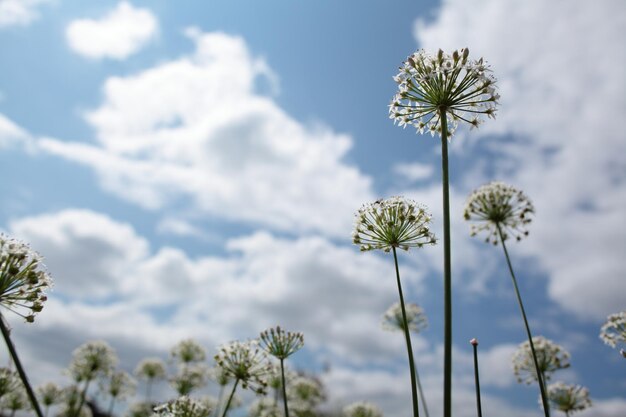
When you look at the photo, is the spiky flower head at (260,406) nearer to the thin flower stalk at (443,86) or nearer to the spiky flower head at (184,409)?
the spiky flower head at (184,409)

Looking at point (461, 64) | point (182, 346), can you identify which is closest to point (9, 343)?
point (461, 64)

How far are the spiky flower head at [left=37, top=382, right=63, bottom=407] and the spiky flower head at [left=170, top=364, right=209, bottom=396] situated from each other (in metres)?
6.88

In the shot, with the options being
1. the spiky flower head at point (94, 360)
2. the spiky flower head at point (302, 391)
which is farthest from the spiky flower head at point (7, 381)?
the spiky flower head at point (302, 391)

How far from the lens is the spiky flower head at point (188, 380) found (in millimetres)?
21456

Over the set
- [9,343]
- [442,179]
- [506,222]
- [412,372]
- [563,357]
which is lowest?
[9,343]

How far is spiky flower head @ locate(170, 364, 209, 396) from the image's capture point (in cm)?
2146

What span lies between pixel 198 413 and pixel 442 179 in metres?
7.59

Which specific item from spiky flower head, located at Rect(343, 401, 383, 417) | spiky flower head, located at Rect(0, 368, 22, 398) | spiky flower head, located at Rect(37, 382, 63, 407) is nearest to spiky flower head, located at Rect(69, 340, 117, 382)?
spiky flower head, located at Rect(37, 382, 63, 407)

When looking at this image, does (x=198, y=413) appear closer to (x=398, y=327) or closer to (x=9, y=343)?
(x=9, y=343)

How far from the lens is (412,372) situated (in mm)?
6039

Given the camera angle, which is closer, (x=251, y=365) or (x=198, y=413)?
(x=198, y=413)

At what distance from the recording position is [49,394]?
77.9 ft

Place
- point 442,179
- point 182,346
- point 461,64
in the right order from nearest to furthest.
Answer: point 442,179 → point 461,64 → point 182,346

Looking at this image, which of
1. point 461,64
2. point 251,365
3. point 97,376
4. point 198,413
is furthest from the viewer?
point 97,376
